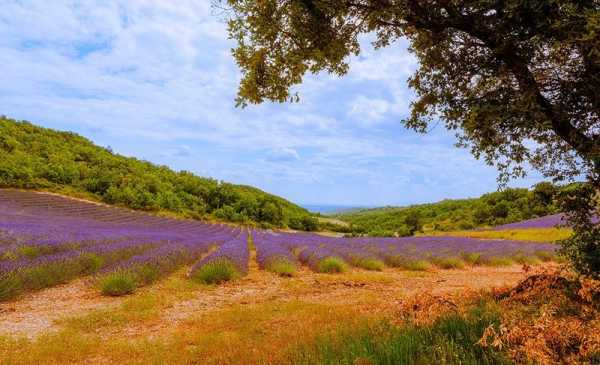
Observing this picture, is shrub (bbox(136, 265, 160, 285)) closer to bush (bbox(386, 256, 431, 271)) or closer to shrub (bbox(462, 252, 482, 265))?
bush (bbox(386, 256, 431, 271))

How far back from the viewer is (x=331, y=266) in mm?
12891

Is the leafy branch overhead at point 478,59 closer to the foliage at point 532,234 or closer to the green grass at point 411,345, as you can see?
the green grass at point 411,345

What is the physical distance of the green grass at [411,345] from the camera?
3288 millimetres

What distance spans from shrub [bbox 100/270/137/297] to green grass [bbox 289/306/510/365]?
552 cm

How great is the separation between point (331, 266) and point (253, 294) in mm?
4573

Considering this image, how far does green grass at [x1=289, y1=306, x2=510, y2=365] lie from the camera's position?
3.29m

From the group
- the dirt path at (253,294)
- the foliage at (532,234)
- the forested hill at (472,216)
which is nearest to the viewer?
the dirt path at (253,294)

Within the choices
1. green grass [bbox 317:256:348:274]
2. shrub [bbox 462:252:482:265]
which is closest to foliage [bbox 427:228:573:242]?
shrub [bbox 462:252:482:265]

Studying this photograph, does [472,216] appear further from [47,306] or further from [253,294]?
[47,306]

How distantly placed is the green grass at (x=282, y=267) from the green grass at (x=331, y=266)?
1.22 metres

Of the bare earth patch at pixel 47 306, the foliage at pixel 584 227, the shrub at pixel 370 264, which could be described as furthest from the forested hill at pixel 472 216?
the bare earth patch at pixel 47 306

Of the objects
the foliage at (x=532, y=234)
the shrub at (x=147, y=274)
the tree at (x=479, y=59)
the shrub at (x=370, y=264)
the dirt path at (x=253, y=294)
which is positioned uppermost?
the tree at (x=479, y=59)

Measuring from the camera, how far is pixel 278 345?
481 centimetres

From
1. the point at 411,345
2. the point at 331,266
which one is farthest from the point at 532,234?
the point at 411,345
